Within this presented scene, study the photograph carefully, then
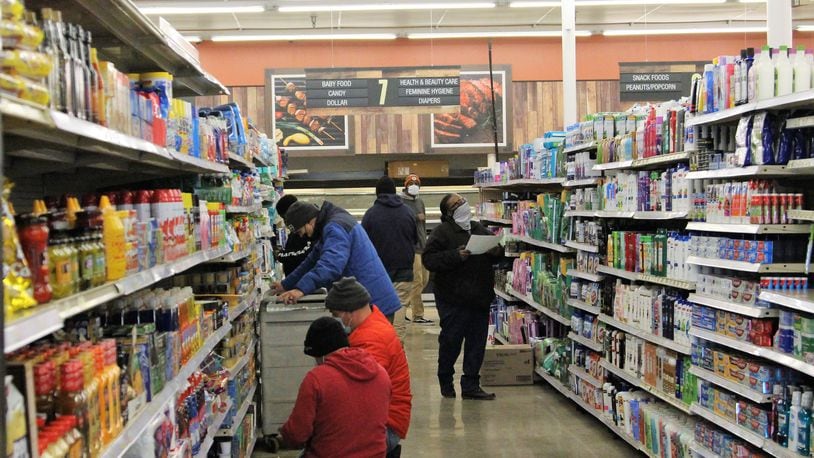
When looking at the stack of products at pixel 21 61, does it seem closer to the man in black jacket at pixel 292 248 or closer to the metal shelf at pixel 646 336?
the metal shelf at pixel 646 336

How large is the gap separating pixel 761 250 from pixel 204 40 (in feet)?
38.2

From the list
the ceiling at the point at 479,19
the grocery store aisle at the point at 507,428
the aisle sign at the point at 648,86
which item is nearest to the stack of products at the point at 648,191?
the grocery store aisle at the point at 507,428

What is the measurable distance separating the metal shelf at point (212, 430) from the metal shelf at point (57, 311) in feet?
3.81

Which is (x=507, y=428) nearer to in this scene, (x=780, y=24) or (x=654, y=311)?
(x=654, y=311)

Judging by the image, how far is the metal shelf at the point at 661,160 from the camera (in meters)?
5.14

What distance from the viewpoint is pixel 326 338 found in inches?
145

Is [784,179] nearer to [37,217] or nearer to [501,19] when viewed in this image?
[37,217]

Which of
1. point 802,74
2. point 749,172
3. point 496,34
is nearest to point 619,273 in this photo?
point 749,172

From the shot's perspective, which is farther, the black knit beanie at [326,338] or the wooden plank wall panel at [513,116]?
the wooden plank wall panel at [513,116]

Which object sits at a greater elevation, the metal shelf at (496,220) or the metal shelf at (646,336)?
the metal shelf at (496,220)

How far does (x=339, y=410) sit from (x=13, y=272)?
6.47ft

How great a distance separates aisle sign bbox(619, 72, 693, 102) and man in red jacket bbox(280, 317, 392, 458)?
838 centimetres

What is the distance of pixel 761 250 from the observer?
4230 mm

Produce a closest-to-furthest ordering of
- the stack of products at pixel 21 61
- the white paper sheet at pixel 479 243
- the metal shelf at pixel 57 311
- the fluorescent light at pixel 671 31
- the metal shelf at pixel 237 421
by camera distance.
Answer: the metal shelf at pixel 57 311, the stack of products at pixel 21 61, the metal shelf at pixel 237 421, the white paper sheet at pixel 479 243, the fluorescent light at pixel 671 31
